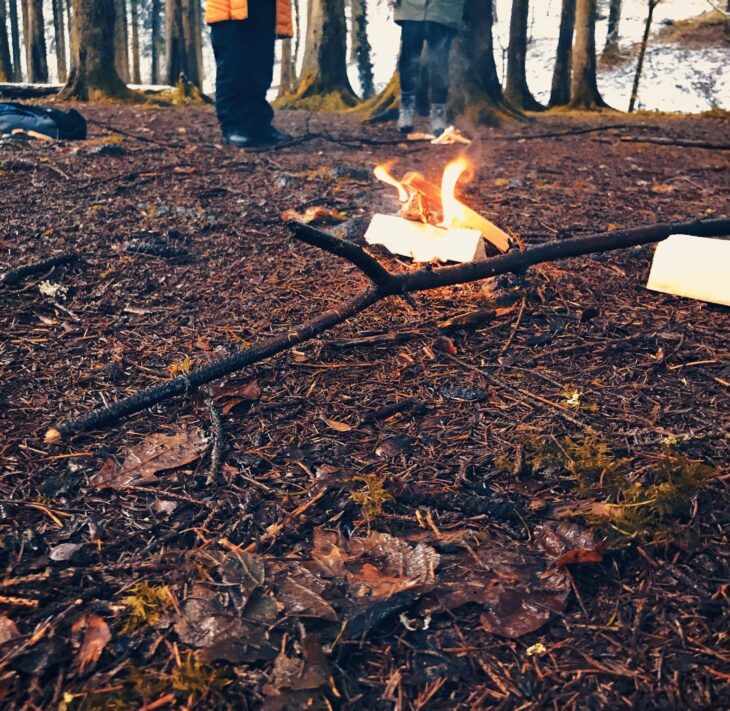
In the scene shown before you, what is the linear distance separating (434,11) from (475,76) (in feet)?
7.29

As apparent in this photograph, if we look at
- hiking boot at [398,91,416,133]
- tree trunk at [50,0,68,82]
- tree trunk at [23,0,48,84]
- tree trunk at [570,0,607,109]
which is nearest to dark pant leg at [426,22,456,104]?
hiking boot at [398,91,416,133]

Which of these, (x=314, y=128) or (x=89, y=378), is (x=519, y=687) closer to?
(x=89, y=378)

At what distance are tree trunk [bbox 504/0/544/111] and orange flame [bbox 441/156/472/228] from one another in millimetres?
10663

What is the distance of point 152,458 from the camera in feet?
7.73

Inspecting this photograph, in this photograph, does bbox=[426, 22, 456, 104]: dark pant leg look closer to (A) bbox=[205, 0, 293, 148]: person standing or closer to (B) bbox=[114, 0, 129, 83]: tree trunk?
(A) bbox=[205, 0, 293, 148]: person standing

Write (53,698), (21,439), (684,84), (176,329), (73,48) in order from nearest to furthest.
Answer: (53,698)
(21,439)
(176,329)
(73,48)
(684,84)

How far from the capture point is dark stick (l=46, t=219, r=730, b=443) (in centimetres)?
A: 251

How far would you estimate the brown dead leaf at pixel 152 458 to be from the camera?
89.0 inches

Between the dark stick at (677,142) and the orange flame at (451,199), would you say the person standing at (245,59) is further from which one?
the dark stick at (677,142)

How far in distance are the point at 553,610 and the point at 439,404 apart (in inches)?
43.2

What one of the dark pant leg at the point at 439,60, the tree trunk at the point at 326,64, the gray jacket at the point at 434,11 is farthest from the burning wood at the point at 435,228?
the tree trunk at the point at 326,64

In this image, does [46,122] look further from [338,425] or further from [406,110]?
[338,425]

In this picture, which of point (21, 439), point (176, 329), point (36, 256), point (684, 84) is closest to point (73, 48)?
point (36, 256)

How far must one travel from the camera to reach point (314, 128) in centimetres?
978
